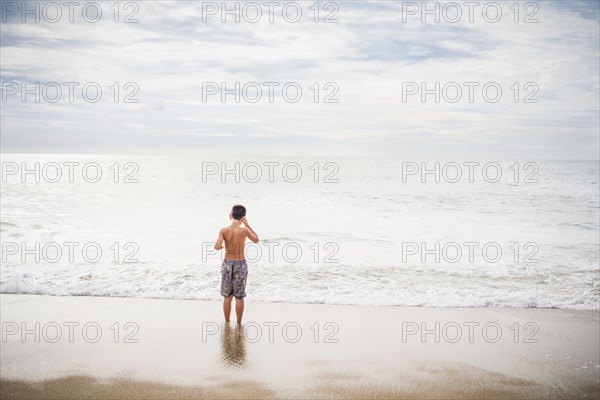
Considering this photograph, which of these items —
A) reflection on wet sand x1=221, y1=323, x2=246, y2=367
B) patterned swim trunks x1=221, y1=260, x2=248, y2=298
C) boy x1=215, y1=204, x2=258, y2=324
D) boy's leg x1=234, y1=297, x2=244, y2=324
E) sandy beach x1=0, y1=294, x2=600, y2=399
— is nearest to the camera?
sandy beach x1=0, y1=294, x2=600, y2=399

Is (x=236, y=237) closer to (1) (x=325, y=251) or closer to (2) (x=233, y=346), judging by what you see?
(2) (x=233, y=346)

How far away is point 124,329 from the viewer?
661 centimetres

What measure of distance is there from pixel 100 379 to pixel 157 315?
2421mm

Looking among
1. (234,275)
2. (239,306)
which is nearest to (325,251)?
(239,306)

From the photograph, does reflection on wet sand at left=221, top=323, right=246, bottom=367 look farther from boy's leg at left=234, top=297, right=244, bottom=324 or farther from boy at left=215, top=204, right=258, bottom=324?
boy at left=215, top=204, right=258, bottom=324

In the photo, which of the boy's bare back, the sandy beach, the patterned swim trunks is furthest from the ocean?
the boy's bare back

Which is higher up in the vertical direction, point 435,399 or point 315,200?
point 315,200

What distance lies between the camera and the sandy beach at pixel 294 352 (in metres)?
4.80

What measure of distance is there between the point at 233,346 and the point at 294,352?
910 mm

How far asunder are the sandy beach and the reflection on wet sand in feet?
0.05

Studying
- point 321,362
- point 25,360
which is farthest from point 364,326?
point 25,360

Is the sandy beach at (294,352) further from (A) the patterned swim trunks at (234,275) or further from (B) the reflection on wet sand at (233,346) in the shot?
(A) the patterned swim trunks at (234,275)

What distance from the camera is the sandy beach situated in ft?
15.8

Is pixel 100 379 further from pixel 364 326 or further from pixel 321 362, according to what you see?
pixel 364 326
